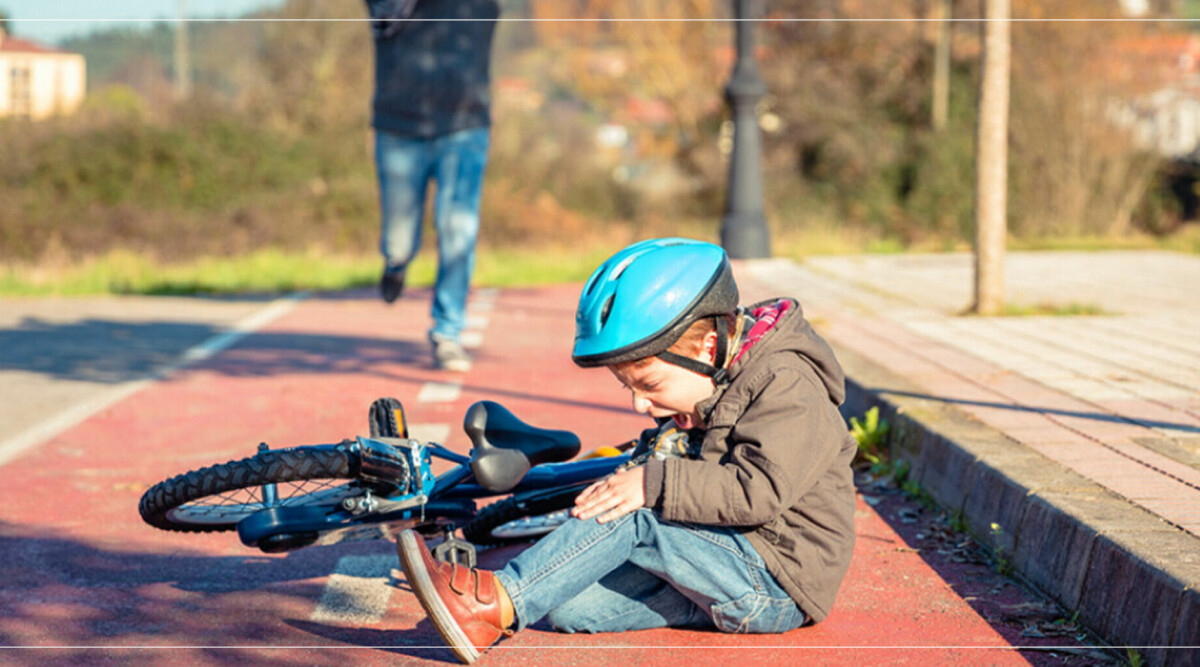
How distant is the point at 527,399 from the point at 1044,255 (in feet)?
31.8

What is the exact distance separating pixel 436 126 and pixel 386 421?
4003mm

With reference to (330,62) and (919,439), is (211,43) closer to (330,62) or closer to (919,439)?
(330,62)

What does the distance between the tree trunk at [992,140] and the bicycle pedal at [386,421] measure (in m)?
5.72

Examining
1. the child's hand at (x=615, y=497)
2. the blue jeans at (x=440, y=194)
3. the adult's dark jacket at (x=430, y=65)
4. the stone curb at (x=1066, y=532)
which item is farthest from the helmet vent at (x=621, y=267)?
the adult's dark jacket at (x=430, y=65)

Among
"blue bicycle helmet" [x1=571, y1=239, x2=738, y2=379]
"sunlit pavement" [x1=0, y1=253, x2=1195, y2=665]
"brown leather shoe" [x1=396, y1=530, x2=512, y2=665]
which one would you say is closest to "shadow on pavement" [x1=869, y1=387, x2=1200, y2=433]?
"sunlit pavement" [x1=0, y1=253, x2=1195, y2=665]

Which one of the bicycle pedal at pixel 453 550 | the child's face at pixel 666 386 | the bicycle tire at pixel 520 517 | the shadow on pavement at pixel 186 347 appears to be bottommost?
the shadow on pavement at pixel 186 347

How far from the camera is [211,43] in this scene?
95.8 feet

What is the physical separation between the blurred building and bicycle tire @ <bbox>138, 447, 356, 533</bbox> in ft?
53.0

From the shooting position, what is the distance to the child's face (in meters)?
3.09

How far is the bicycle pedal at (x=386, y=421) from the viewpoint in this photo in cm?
353

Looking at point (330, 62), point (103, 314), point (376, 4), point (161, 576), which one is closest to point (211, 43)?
point (330, 62)

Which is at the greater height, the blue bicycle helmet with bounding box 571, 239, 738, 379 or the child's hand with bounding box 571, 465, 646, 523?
the blue bicycle helmet with bounding box 571, 239, 738, 379

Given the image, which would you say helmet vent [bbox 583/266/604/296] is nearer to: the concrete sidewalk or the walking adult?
the concrete sidewalk

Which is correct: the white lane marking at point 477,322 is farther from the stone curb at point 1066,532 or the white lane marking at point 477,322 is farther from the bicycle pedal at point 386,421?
the bicycle pedal at point 386,421
